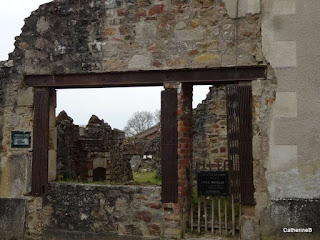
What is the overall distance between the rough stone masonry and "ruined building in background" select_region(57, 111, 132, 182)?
9.01ft

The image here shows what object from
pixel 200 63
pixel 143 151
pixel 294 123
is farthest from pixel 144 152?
pixel 294 123

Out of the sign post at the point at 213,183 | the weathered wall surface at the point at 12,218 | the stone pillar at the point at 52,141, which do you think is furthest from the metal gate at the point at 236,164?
the weathered wall surface at the point at 12,218

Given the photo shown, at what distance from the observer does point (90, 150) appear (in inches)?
460

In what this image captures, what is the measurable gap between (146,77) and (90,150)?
227 inches

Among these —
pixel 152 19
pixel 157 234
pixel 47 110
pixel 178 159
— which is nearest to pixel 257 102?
pixel 178 159

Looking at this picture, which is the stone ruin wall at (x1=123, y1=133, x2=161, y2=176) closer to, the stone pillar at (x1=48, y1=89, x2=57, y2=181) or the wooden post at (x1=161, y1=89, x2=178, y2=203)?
the stone pillar at (x1=48, y1=89, x2=57, y2=181)

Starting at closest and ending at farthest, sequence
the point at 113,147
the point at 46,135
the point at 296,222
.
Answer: the point at 296,222 → the point at 46,135 → the point at 113,147

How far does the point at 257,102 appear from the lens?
597 centimetres

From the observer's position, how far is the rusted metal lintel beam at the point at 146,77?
6.04 metres

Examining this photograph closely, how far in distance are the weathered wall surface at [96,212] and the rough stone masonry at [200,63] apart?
0.06 meters

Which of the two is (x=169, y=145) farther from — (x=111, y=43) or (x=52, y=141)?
(x=52, y=141)

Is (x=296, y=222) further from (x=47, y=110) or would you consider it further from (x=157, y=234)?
(x=47, y=110)

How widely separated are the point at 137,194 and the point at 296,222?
7.97ft

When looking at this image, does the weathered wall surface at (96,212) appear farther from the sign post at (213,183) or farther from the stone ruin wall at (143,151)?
the stone ruin wall at (143,151)
